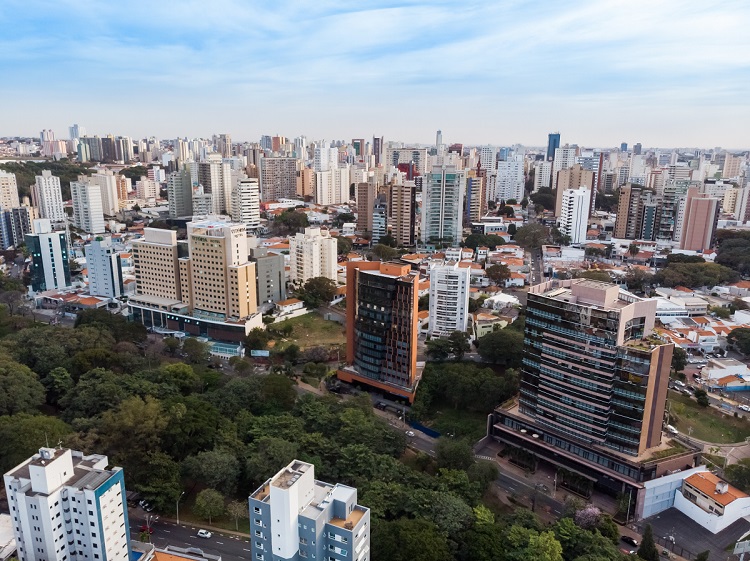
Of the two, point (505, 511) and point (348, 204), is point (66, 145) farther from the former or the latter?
point (505, 511)

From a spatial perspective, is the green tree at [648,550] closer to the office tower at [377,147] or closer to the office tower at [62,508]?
the office tower at [62,508]

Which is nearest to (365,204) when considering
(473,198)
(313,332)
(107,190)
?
(473,198)

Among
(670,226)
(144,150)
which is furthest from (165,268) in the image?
(144,150)

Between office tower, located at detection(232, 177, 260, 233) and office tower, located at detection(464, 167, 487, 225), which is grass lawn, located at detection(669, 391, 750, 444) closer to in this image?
office tower, located at detection(464, 167, 487, 225)

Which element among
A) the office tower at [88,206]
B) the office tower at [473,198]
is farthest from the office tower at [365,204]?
the office tower at [88,206]

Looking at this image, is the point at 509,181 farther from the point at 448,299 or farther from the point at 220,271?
the point at 220,271
